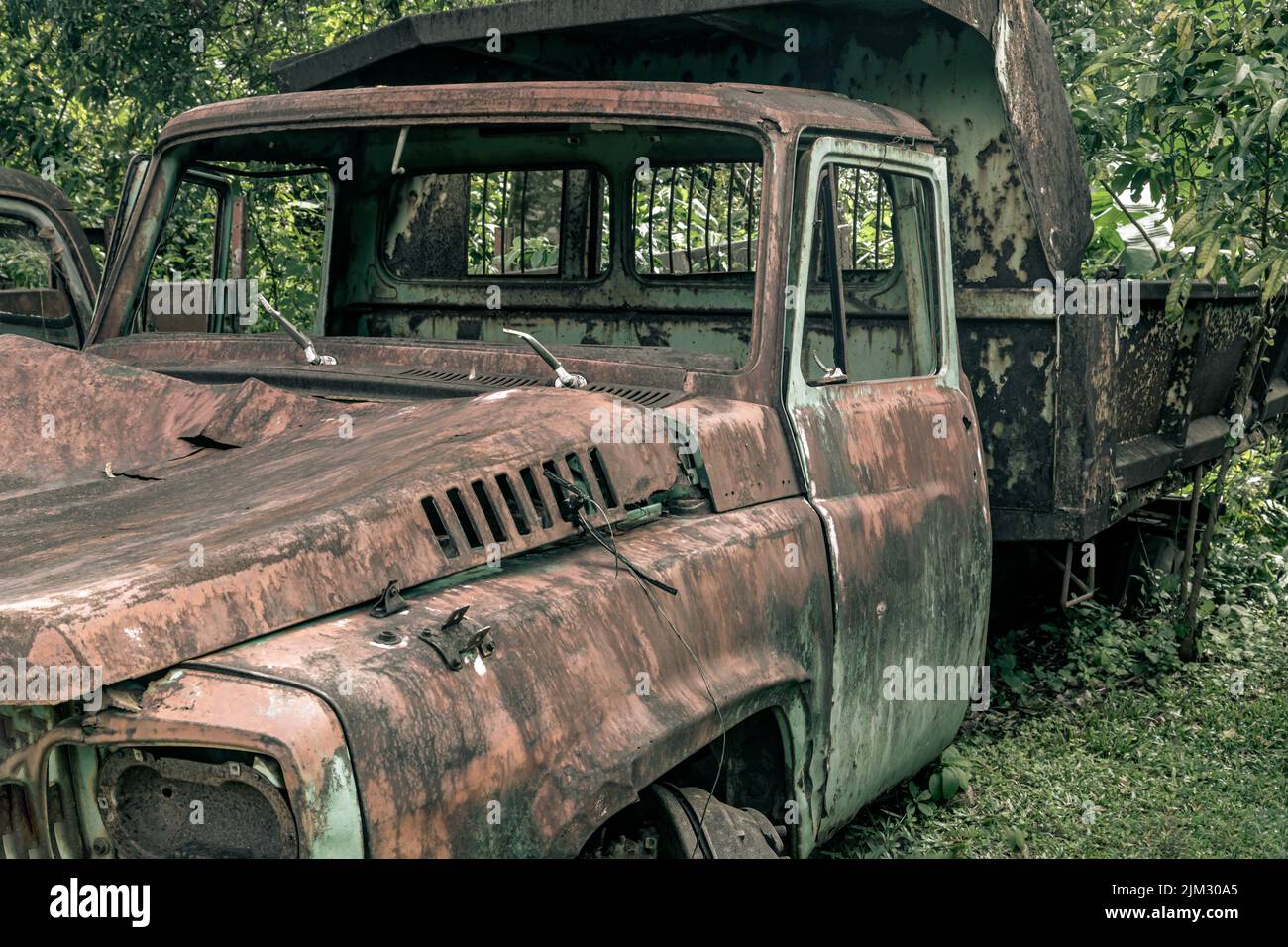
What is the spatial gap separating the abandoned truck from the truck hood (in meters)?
0.01

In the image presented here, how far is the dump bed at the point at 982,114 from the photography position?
4711 millimetres

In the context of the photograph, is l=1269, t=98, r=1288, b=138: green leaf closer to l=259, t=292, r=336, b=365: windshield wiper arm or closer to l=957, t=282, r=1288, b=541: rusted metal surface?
l=957, t=282, r=1288, b=541: rusted metal surface

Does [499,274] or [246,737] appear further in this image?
[499,274]

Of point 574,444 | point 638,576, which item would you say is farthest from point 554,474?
point 638,576

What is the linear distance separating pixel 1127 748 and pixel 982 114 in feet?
7.53

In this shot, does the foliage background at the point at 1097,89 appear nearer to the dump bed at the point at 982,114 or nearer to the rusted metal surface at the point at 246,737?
the dump bed at the point at 982,114

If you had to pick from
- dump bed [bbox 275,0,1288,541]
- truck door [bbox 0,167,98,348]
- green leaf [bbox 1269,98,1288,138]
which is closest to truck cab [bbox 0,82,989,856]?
dump bed [bbox 275,0,1288,541]

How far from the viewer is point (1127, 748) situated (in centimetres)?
513

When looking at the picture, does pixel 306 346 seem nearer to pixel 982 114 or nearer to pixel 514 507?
pixel 514 507

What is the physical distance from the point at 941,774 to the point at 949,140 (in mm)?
2105

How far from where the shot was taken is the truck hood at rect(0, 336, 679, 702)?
2.17m

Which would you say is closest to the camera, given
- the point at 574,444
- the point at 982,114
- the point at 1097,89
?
the point at 574,444

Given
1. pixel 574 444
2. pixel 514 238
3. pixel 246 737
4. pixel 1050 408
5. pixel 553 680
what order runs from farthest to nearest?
1. pixel 514 238
2. pixel 1050 408
3. pixel 574 444
4. pixel 553 680
5. pixel 246 737

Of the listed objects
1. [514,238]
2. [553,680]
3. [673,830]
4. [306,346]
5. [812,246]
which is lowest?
[673,830]
